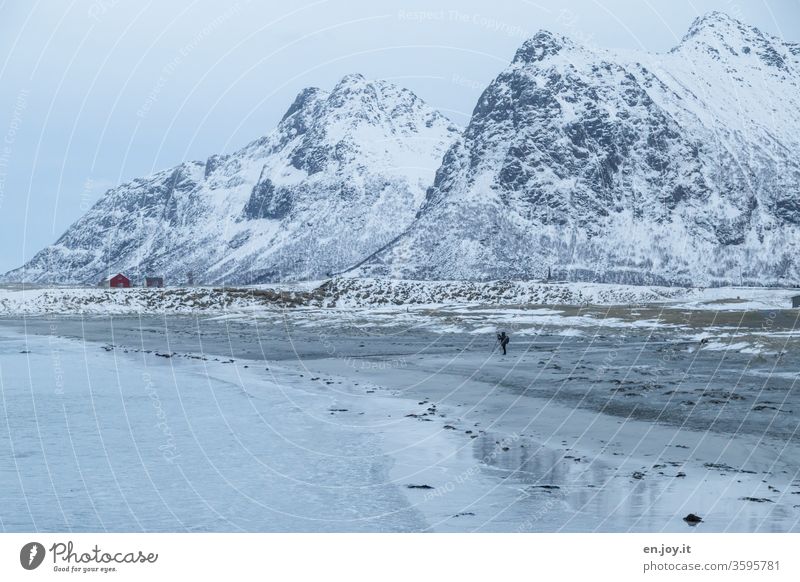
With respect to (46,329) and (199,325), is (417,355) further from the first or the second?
(46,329)

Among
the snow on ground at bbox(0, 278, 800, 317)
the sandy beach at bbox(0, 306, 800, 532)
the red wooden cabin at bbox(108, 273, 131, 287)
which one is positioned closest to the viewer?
the sandy beach at bbox(0, 306, 800, 532)

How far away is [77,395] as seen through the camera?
2925 centimetres

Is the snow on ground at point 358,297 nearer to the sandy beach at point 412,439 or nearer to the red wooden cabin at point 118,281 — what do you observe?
the red wooden cabin at point 118,281

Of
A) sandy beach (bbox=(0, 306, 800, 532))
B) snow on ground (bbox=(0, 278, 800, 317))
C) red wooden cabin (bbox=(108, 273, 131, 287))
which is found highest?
red wooden cabin (bbox=(108, 273, 131, 287))

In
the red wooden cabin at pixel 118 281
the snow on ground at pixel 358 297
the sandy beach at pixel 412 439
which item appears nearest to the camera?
the sandy beach at pixel 412 439

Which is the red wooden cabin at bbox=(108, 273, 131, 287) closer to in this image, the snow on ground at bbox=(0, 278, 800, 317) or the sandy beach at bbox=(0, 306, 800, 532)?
the snow on ground at bbox=(0, 278, 800, 317)

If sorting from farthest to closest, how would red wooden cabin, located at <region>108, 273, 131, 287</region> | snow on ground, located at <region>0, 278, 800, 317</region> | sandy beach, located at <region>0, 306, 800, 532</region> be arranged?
1. red wooden cabin, located at <region>108, 273, 131, 287</region>
2. snow on ground, located at <region>0, 278, 800, 317</region>
3. sandy beach, located at <region>0, 306, 800, 532</region>

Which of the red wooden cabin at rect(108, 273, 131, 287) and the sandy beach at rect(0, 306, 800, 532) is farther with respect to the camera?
the red wooden cabin at rect(108, 273, 131, 287)

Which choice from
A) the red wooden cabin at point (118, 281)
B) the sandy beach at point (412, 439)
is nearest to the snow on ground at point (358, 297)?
the red wooden cabin at point (118, 281)

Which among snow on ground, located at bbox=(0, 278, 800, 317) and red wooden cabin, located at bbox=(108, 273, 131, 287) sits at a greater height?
red wooden cabin, located at bbox=(108, 273, 131, 287)

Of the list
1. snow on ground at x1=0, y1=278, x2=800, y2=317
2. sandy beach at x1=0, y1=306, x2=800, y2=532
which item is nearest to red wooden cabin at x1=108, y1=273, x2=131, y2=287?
snow on ground at x1=0, y1=278, x2=800, y2=317

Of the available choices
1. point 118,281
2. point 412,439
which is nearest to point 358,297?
point 118,281

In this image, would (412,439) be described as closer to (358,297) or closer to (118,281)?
(358,297)

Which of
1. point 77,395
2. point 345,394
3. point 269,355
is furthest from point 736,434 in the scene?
point 269,355
